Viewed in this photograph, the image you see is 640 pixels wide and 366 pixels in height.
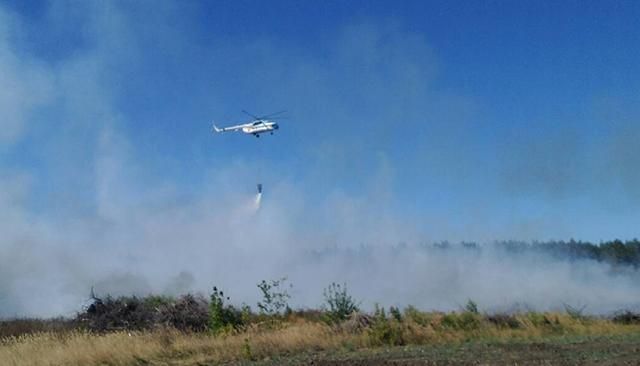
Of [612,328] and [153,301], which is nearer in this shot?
[612,328]

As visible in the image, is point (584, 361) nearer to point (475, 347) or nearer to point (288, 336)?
point (475, 347)

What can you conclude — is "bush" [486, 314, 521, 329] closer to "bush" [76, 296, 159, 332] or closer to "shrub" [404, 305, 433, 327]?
"shrub" [404, 305, 433, 327]

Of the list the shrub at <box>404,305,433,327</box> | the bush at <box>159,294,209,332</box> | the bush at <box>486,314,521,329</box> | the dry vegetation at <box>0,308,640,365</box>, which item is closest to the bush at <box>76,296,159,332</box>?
the bush at <box>159,294,209,332</box>

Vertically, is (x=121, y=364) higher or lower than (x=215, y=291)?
lower

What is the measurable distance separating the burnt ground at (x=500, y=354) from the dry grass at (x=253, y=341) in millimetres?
2097

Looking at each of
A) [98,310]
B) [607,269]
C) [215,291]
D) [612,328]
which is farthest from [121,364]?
[607,269]

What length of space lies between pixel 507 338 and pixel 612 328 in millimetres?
7068

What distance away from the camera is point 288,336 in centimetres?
2952

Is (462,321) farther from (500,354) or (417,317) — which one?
(500,354)

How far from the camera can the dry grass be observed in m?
27.9

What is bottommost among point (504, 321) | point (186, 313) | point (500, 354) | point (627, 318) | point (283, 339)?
point (627, 318)

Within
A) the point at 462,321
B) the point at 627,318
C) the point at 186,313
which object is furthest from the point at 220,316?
the point at 627,318

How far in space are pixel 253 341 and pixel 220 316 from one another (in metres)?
7.82

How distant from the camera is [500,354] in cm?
2239
